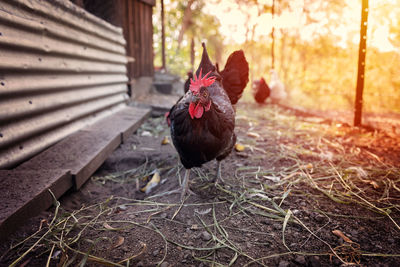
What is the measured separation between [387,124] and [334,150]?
2.29 m

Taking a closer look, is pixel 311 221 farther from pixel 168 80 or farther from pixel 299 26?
A: pixel 299 26

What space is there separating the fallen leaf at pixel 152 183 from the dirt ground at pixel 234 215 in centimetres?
2

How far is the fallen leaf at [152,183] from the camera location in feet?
7.73

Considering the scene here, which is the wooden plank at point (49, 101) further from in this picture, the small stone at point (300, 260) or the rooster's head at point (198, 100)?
the small stone at point (300, 260)

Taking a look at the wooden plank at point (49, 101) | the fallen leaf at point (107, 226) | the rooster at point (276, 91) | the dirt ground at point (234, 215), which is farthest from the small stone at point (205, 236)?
the rooster at point (276, 91)

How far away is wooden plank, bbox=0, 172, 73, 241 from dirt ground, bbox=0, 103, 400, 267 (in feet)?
0.33

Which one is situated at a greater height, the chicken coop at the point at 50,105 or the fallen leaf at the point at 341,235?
the chicken coop at the point at 50,105

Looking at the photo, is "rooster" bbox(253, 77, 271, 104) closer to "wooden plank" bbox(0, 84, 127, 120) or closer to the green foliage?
the green foliage

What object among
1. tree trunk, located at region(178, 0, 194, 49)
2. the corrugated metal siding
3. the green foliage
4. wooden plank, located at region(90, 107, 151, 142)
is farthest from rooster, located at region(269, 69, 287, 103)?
tree trunk, located at region(178, 0, 194, 49)

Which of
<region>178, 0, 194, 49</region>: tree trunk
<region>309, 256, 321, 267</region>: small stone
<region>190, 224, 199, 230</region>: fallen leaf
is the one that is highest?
<region>178, 0, 194, 49</region>: tree trunk

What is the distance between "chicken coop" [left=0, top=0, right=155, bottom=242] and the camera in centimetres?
171

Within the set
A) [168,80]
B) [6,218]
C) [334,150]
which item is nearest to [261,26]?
[168,80]

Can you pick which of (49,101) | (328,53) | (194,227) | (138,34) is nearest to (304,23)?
(328,53)

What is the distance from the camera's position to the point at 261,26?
7.33m
